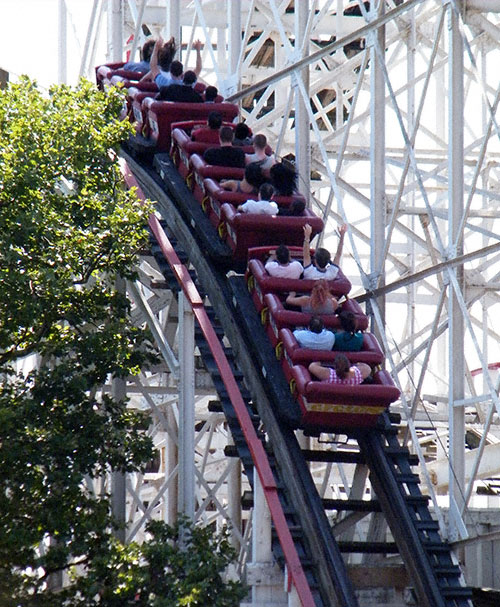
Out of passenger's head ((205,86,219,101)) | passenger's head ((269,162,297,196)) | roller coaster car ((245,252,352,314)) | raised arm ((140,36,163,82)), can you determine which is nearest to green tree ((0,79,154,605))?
roller coaster car ((245,252,352,314))

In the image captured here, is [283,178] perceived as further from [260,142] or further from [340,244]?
[340,244]

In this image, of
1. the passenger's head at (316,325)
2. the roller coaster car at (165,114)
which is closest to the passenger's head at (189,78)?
the roller coaster car at (165,114)

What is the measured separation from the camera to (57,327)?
12.5 m

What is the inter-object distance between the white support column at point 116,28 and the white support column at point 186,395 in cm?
738

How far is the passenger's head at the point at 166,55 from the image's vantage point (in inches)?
695

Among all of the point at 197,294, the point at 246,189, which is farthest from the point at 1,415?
the point at 246,189

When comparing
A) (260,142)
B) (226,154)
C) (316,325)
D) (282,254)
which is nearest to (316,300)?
(316,325)

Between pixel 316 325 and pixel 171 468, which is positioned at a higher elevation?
pixel 316 325

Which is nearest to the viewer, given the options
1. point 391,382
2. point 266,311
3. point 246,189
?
point 391,382

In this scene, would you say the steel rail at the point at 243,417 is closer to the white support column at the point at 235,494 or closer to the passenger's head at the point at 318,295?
the passenger's head at the point at 318,295

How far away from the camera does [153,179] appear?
16.0 metres

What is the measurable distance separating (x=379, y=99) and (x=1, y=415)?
593 centimetres

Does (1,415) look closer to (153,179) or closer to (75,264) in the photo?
(75,264)

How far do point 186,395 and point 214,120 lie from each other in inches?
139
